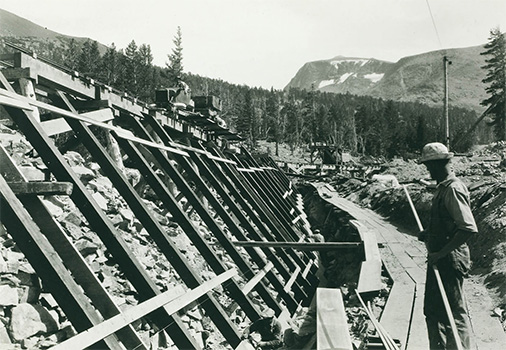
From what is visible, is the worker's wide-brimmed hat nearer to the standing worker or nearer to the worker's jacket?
the standing worker

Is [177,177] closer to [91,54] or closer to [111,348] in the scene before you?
[111,348]

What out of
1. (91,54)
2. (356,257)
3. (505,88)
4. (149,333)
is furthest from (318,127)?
(149,333)

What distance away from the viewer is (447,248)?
4.09 m

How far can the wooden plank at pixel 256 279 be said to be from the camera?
20.9 ft

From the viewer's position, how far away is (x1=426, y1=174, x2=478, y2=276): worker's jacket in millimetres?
4043

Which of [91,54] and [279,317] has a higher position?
[91,54]

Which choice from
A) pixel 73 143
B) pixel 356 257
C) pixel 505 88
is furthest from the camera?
pixel 505 88

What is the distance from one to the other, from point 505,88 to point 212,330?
71.4 meters

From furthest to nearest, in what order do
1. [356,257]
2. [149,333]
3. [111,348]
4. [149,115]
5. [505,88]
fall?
1. [505,88]
2. [356,257]
3. [149,115]
4. [149,333]
5. [111,348]

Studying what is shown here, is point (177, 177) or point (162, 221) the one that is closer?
point (177, 177)

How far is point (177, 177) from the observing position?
22.4ft

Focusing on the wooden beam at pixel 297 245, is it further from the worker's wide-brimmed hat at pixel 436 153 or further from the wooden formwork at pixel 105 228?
the worker's wide-brimmed hat at pixel 436 153

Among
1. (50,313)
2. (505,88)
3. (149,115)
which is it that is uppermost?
(505,88)

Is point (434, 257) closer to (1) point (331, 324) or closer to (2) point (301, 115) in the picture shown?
(1) point (331, 324)
